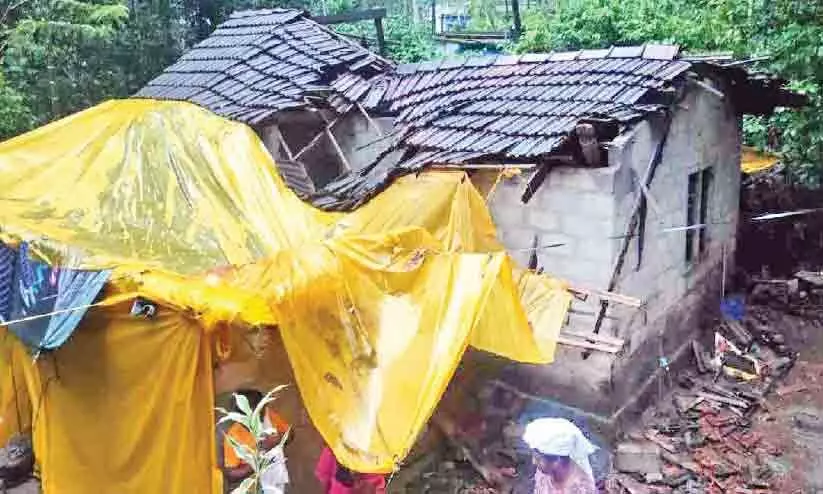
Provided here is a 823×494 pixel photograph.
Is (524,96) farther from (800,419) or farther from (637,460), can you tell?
(800,419)

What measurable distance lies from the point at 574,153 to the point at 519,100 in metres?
1.34

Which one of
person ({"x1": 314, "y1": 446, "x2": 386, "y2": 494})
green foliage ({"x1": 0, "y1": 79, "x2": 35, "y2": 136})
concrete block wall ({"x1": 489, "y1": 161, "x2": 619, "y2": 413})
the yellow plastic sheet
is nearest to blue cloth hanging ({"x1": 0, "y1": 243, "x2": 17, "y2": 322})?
the yellow plastic sheet

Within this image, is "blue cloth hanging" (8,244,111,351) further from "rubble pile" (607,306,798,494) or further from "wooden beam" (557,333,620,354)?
"rubble pile" (607,306,798,494)

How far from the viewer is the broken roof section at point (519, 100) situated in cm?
725

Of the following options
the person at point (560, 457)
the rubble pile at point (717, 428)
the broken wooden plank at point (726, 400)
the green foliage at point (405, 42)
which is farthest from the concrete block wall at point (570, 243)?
the green foliage at point (405, 42)

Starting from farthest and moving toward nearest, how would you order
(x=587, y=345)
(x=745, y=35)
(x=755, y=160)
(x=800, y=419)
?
(x=755, y=160), (x=745, y=35), (x=800, y=419), (x=587, y=345)

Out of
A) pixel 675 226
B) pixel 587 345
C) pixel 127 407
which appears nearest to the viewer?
pixel 127 407

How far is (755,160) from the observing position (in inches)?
498

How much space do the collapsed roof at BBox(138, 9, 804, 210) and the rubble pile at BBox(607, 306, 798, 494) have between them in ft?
10.3

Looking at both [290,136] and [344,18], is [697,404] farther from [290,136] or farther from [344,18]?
[344,18]

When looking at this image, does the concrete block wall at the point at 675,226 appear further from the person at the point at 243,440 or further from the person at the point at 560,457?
the person at the point at 243,440

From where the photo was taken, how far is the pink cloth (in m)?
4.51

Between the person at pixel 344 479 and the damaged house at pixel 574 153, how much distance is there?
2.29 meters

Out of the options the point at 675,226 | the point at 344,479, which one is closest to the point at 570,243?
the point at 675,226
